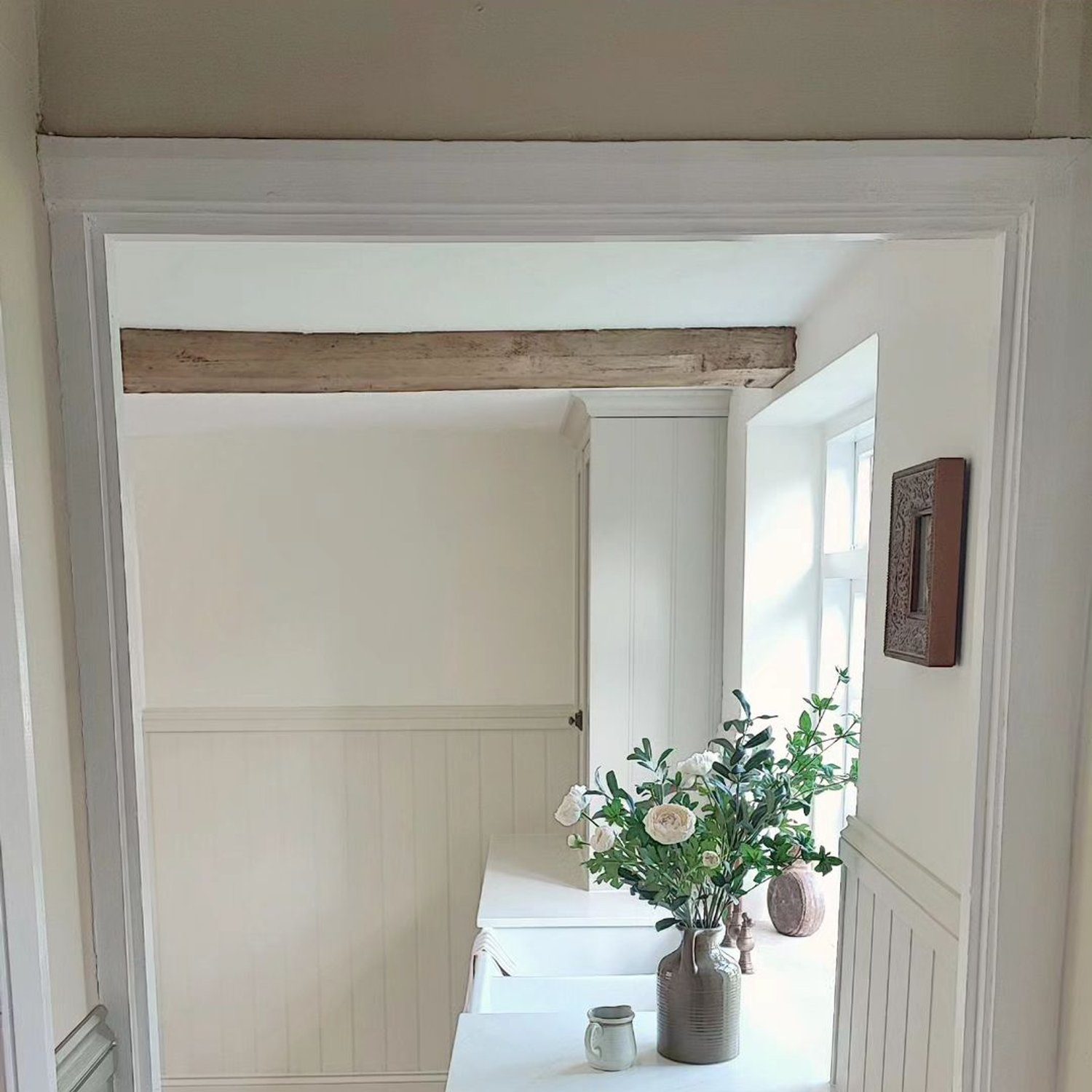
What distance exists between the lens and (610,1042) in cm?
153

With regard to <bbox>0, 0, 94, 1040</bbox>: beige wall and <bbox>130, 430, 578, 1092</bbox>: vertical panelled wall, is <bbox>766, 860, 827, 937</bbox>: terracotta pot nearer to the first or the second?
<bbox>130, 430, 578, 1092</bbox>: vertical panelled wall

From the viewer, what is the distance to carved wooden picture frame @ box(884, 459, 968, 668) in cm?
104

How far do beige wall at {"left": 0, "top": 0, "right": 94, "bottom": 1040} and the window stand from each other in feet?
5.35

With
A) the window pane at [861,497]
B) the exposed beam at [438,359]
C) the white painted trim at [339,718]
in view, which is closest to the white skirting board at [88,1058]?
the exposed beam at [438,359]

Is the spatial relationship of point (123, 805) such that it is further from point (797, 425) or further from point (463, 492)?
point (463, 492)

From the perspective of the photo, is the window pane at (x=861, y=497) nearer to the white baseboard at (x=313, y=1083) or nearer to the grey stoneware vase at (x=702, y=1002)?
the grey stoneware vase at (x=702, y=1002)

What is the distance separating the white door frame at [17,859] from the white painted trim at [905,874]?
0.95m

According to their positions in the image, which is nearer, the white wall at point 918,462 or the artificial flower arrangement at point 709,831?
the white wall at point 918,462

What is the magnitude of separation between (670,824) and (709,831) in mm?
87

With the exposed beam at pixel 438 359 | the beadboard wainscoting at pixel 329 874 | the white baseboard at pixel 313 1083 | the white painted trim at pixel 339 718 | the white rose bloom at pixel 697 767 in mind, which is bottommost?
the white baseboard at pixel 313 1083

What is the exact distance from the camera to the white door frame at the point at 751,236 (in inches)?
32.6

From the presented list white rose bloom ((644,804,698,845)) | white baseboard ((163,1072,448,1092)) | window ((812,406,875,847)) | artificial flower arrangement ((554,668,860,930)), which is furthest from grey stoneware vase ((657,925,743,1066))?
white baseboard ((163,1072,448,1092))

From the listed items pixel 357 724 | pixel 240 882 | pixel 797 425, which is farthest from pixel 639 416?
pixel 240 882

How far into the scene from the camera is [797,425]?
6.91ft
